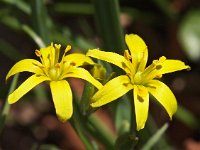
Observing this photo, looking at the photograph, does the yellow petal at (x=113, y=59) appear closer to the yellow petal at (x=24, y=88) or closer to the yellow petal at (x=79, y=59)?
the yellow petal at (x=79, y=59)

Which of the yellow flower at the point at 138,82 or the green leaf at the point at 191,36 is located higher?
the green leaf at the point at 191,36

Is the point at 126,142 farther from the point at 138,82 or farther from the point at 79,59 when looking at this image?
the point at 79,59

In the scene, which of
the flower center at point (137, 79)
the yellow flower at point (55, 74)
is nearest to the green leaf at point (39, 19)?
the yellow flower at point (55, 74)

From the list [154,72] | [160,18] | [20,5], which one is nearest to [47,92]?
[20,5]

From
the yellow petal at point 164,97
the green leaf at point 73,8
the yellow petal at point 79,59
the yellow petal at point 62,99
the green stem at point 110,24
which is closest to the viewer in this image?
the yellow petal at point 62,99

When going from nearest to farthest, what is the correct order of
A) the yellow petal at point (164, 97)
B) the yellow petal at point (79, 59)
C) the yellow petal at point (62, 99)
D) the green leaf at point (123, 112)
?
the yellow petal at point (62, 99) → the yellow petal at point (164, 97) → the yellow petal at point (79, 59) → the green leaf at point (123, 112)

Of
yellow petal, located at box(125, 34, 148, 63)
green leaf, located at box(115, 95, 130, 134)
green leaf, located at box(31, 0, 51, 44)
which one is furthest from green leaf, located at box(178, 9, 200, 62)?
yellow petal, located at box(125, 34, 148, 63)

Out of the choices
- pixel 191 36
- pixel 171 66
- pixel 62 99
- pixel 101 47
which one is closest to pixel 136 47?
pixel 171 66
